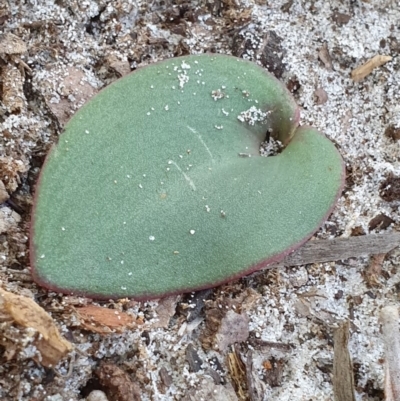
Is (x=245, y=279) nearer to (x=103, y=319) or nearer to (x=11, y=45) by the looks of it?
(x=103, y=319)

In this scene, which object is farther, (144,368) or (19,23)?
(19,23)

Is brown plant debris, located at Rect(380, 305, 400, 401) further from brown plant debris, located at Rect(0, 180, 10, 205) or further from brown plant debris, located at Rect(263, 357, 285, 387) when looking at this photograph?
brown plant debris, located at Rect(0, 180, 10, 205)

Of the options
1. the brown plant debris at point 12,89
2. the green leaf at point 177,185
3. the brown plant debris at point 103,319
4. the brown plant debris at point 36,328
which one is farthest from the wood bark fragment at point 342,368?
the brown plant debris at point 12,89

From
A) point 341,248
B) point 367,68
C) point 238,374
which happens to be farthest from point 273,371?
point 367,68

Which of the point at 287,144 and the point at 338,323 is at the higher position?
the point at 287,144

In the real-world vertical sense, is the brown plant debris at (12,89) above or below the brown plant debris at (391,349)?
above

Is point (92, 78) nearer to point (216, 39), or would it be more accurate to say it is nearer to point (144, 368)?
point (216, 39)

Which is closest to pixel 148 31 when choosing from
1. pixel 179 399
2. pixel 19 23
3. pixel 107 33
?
pixel 107 33

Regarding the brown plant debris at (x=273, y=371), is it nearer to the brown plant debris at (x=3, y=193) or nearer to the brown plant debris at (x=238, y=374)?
the brown plant debris at (x=238, y=374)
